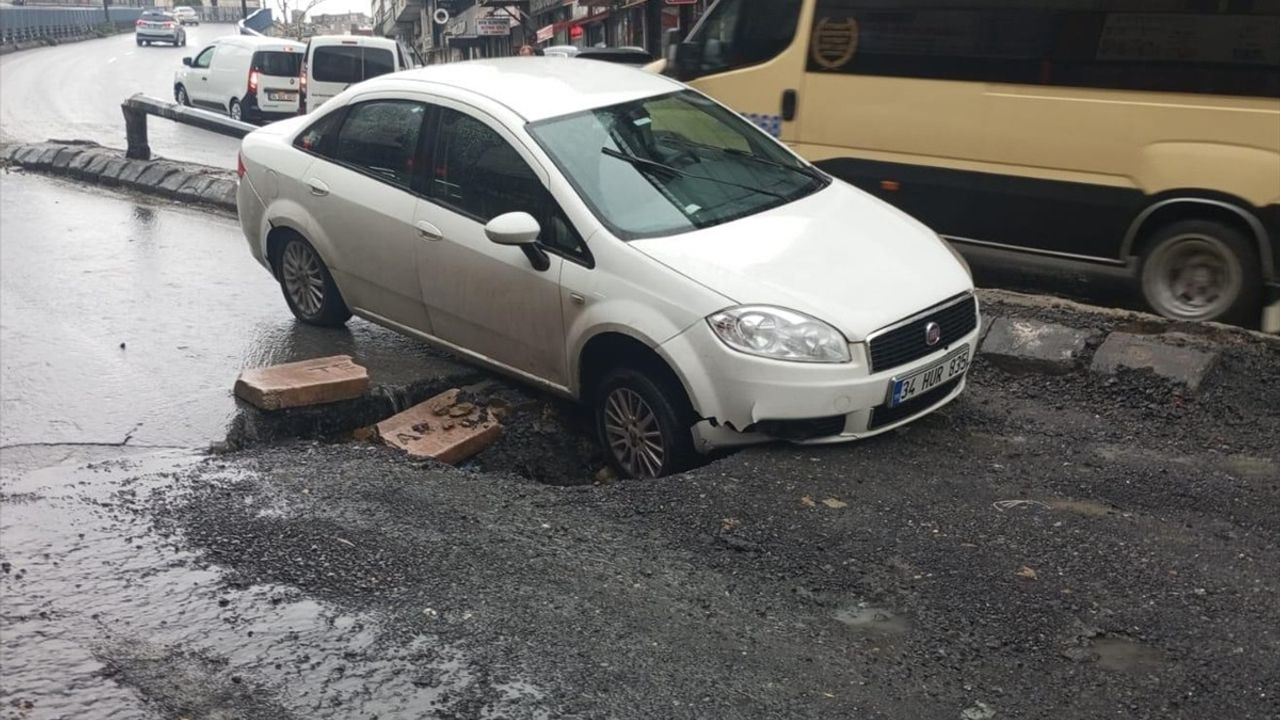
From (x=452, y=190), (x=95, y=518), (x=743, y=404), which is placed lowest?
(x=95, y=518)

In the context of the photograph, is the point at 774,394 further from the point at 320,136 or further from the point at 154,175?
the point at 154,175

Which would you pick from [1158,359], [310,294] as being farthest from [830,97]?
[310,294]

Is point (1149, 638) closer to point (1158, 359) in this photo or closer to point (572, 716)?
point (572, 716)

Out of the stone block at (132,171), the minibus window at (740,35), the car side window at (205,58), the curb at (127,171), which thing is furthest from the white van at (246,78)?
the minibus window at (740,35)

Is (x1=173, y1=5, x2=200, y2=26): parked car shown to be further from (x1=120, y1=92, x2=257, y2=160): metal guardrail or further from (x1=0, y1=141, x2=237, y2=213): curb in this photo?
(x1=120, y1=92, x2=257, y2=160): metal guardrail

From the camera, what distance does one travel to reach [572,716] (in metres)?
3.35

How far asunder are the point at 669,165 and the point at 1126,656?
3.29 m

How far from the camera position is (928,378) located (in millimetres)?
5250

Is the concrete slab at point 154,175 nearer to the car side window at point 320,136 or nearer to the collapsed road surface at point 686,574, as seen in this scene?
the car side window at point 320,136

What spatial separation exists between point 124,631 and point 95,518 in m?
1.13

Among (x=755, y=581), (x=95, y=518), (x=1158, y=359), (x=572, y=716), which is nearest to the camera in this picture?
(x=572, y=716)

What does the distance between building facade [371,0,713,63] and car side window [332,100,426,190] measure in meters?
16.2

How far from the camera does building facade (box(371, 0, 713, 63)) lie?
28406mm

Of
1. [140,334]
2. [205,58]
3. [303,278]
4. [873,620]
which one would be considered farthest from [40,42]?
[873,620]
